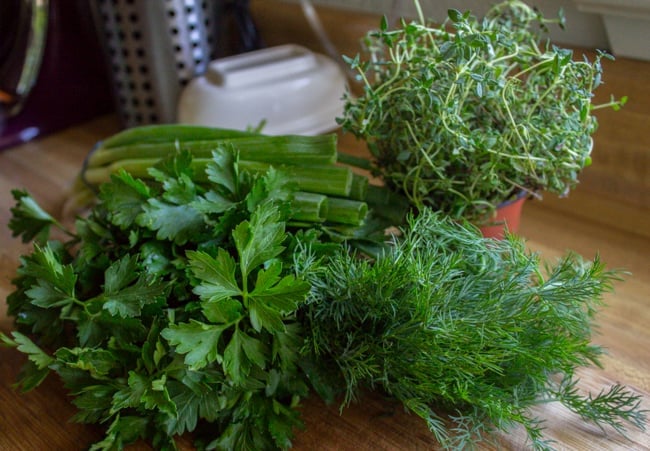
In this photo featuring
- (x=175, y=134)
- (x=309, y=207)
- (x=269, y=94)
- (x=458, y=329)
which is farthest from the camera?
(x=269, y=94)

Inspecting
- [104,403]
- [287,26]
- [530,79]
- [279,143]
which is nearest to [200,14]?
[287,26]

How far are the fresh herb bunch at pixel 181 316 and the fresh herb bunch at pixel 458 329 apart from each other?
0.14 feet

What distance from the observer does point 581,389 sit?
584mm

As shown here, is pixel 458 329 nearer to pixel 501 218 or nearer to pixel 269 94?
pixel 501 218

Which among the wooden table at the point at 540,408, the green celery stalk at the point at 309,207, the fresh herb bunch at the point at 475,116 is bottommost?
the wooden table at the point at 540,408

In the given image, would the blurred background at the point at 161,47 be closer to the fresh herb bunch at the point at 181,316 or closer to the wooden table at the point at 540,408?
the wooden table at the point at 540,408

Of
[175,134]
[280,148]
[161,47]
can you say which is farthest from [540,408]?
[161,47]

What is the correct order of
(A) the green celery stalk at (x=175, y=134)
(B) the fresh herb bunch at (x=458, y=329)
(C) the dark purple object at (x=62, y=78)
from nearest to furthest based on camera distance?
(B) the fresh herb bunch at (x=458, y=329)
(A) the green celery stalk at (x=175, y=134)
(C) the dark purple object at (x=62, y=78)

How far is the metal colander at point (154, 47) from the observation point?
3.33 feet

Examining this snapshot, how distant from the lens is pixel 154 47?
3.40ft

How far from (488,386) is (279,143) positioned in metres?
0.33

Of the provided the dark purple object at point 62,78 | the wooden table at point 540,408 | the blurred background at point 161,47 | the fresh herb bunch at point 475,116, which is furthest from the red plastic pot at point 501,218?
the dark purple object at point 62,78

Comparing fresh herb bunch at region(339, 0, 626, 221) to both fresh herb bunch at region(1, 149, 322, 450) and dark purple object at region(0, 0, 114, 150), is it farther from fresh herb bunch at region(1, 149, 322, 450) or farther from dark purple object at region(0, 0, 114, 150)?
dark purple object at region(0, 0, 114, 150)

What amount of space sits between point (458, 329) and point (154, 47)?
0.77 metres
